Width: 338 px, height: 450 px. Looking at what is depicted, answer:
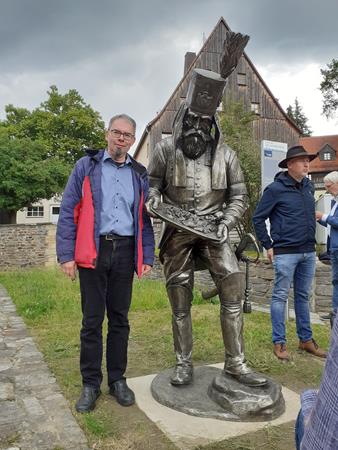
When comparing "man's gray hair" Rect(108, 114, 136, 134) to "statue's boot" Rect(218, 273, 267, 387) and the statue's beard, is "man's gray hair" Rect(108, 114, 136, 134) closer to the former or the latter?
the statue's beard

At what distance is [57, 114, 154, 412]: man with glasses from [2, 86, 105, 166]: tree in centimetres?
2884

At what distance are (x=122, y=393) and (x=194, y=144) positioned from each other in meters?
1.98

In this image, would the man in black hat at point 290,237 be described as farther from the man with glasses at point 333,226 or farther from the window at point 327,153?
the window at point 327,153

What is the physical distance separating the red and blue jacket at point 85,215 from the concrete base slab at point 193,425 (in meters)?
1.00

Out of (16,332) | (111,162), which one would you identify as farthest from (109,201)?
(16,332)

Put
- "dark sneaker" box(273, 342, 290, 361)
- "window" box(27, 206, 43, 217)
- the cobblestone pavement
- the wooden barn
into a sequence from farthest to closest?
"window" box(27, 206, 43, 217), the wooden barn, "dark sneaker" box(273, 342, 290, 361), the cobblestone pavement

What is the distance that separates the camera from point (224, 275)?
123 inches

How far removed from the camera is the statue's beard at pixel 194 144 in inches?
125

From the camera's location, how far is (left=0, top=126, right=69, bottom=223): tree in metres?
22.9

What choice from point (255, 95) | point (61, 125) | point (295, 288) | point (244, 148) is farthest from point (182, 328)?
point (61, 125)

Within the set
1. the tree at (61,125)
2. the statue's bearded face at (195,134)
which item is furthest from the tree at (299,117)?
the statue's bearded face at (195,134)

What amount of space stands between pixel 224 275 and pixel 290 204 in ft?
5.31

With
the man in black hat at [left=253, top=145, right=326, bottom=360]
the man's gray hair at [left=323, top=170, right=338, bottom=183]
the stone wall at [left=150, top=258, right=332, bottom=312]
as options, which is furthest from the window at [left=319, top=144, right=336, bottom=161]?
the man in black hat at [left=253, top=145, right=326, bottom=360]

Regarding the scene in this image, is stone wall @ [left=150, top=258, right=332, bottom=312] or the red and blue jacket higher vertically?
the red and blue jacket
